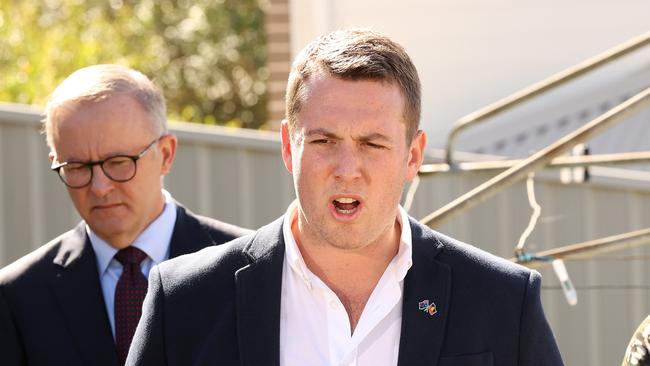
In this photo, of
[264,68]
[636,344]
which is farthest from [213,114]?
[636,344]

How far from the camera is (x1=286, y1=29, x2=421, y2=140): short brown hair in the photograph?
99.7 inches

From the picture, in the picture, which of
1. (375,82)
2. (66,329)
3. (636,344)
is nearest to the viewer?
(375,82)

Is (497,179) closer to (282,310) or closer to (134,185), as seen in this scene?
(134,185)

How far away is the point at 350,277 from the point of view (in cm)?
266

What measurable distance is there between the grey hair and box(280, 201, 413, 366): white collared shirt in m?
1.20

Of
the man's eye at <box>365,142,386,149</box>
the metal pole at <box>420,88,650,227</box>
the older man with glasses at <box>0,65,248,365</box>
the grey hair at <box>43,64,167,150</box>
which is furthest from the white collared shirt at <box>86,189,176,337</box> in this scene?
the man's eye at <box>365,142,386,149</box>

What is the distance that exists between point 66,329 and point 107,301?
185 mm

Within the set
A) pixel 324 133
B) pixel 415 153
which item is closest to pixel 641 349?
pixel 415 153

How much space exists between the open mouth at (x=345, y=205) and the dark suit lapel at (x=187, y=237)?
48.4 inches

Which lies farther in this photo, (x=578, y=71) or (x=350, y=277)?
(x=578, y=71)

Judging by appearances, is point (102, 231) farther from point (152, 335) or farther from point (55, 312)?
point (152, 335)

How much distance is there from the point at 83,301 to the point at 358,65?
138 centimetres

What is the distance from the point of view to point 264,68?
18.1 metres

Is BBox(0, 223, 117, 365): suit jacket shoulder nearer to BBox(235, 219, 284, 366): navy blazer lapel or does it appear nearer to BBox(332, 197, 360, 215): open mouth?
BBox(235, 219, 284, 366): navy blazer lapel
